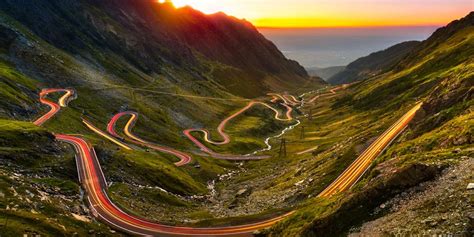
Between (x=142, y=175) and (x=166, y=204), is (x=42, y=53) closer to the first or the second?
(x=142, y=175)

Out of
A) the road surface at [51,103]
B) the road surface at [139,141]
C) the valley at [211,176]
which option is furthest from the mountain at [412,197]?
the road surface at [51,103]

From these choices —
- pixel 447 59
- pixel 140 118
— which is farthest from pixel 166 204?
pixel 447 59

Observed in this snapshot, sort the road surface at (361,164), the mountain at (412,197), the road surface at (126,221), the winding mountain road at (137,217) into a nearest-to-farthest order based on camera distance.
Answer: the mountain at (412,197) < the road surface at (126,221) < the winding mountain road at (137,217) < the road surface at (361,164)

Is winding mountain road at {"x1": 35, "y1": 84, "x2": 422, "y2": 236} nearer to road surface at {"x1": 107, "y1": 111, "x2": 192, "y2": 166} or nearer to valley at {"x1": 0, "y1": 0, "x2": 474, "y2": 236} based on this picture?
valley at {"x1": 0, "y1": 0, "x2": 474, "y2": 236}

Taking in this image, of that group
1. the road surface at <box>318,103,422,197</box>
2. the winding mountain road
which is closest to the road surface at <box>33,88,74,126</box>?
the winding mountain road

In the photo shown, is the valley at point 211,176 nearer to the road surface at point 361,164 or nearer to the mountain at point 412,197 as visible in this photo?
the mountain at point 412,197

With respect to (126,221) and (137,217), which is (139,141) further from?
(126,221)
